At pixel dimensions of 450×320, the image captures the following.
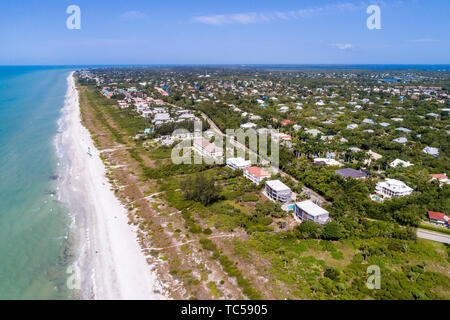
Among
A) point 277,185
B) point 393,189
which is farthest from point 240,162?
point 393,189

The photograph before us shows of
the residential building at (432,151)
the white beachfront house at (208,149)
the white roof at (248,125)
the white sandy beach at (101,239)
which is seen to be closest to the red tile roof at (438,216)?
the residential building at (432,151)

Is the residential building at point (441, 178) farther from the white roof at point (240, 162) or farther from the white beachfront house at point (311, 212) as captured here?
the white roof at point (240, 162)

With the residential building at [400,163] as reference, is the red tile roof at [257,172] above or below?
below

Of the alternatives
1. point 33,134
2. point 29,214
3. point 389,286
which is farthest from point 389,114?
point 33,134

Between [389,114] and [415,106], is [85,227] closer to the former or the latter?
[389,114]

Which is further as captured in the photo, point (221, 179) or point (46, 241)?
point (221, 179)
